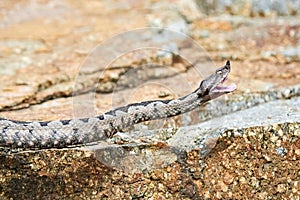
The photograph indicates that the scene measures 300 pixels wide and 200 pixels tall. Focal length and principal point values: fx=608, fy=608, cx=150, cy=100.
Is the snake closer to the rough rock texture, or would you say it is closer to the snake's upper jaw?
the snake's upper jaw

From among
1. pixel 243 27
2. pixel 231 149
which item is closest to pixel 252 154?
pixel 231 149

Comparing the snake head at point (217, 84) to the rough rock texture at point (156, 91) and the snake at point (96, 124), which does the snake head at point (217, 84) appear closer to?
the snake at point (96, 124)

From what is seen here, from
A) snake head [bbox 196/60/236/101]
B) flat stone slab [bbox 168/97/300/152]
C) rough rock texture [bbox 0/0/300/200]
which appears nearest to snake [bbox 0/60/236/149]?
snake head [bbox 196/60/236/101]

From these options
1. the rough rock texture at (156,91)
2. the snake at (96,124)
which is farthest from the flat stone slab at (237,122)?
the snake at (96,124)

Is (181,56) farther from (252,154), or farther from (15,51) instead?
(252,154)

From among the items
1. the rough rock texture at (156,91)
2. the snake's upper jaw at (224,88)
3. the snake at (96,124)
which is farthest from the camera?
the snake's upper jaw at (224,88)

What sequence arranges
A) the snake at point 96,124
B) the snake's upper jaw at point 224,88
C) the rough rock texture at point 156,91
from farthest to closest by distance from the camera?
the snake's upper jaw at point 224,88 → the snake at point 96,124 → the rough rock texture at point 156,91
